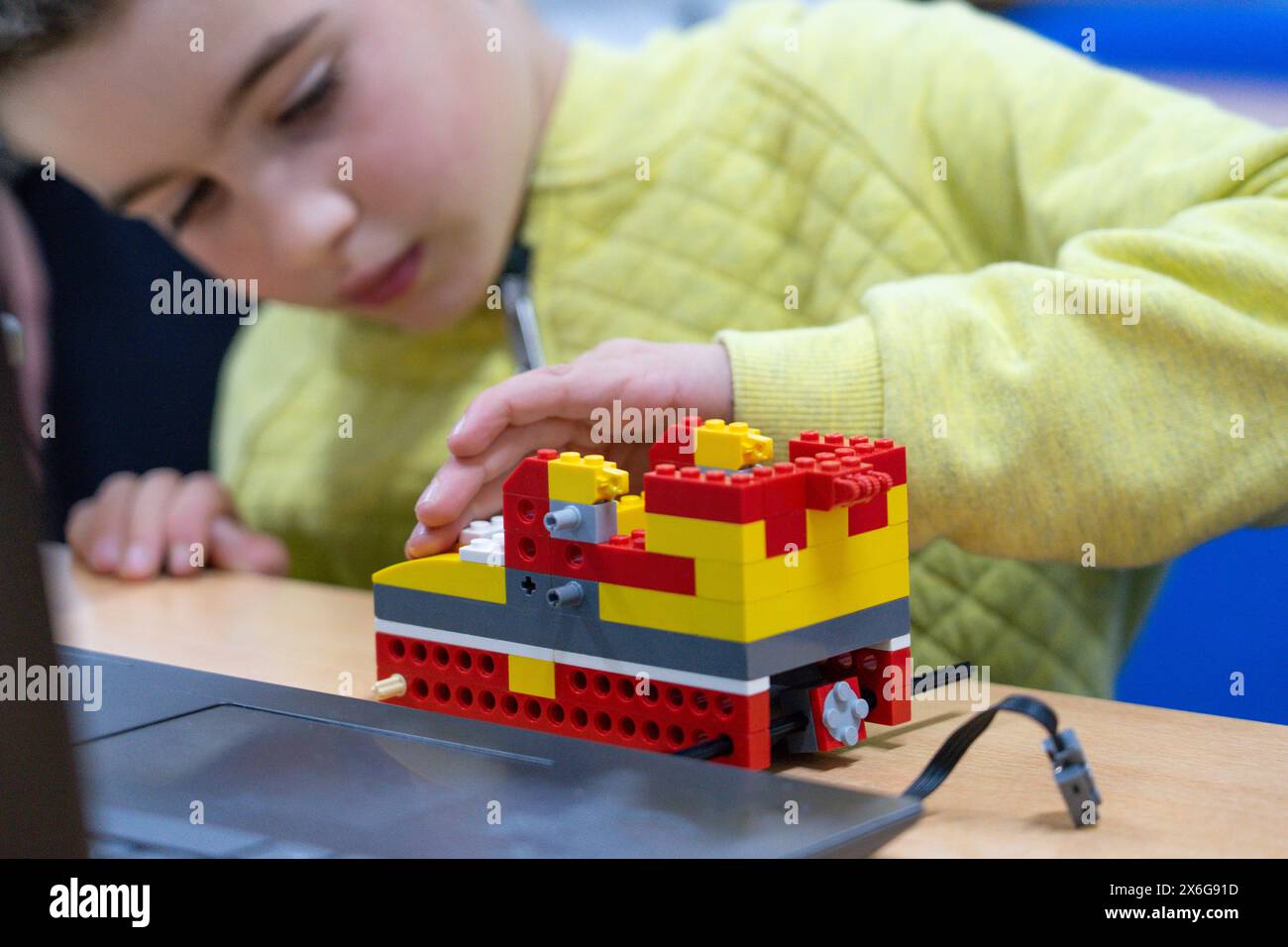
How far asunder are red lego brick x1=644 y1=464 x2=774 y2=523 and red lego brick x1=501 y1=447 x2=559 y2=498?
49 millimetres

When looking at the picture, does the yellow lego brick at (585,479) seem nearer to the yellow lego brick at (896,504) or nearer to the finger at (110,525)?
the yellow lego brick at (896,504)

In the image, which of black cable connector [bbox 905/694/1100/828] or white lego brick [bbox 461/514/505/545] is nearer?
black cable connector [bbox 905/694/1100/828]

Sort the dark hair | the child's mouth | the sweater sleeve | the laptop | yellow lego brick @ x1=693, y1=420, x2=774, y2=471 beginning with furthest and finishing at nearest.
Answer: the child's mouth, the dark hair, the sweater sleeve, yellow lego brick @ x1=693, y1=420, x2=774, y2=471, the laptop

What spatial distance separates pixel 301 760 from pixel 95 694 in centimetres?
15

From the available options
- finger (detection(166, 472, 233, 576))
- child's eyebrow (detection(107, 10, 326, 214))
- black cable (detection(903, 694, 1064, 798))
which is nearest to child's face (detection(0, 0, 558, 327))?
child's eyebrow (detection(107, 10, 326, 214))

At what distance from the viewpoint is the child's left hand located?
25.8 inches

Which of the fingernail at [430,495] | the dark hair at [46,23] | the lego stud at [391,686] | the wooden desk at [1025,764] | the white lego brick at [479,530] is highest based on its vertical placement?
the dark hair at [46,23]

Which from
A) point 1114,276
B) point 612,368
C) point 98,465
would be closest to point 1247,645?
point 1114,276

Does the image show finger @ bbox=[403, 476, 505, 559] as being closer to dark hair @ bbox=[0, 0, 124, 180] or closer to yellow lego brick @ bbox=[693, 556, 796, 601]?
yellow lego brick @ bbox=[693, 556, 796, 601]

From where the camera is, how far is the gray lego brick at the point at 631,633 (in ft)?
1.81

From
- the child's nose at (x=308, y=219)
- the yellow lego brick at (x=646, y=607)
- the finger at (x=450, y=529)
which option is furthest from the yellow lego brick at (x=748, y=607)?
the child's nose at (x=308, y=219)

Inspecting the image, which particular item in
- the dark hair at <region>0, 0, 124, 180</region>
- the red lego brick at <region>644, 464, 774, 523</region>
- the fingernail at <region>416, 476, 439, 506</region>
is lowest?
the fingernail at <region>416, 476, 439, 506</region>

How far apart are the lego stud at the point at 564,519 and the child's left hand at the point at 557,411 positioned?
0.08 meters

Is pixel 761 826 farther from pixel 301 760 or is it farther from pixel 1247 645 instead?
pixel 1247 645
